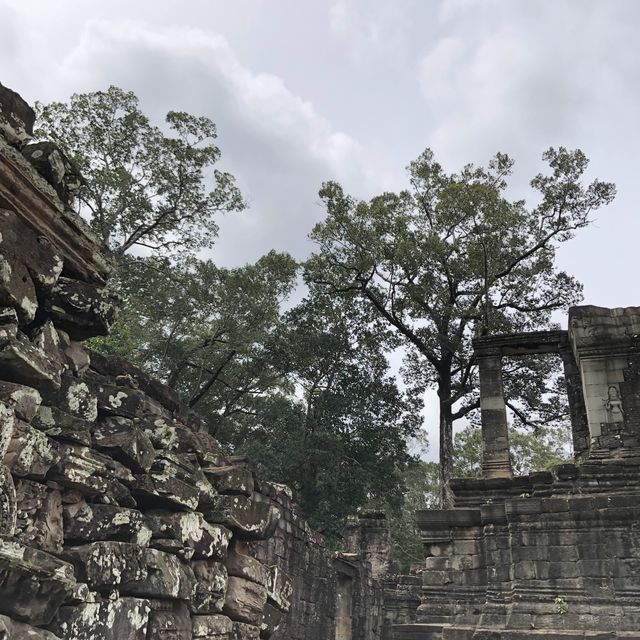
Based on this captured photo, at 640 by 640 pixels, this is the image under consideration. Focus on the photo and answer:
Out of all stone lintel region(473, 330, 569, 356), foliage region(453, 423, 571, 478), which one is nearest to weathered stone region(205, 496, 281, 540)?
stone lintel region(473, 330, 569, 356)

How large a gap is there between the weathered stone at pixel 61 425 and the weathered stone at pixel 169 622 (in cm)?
88

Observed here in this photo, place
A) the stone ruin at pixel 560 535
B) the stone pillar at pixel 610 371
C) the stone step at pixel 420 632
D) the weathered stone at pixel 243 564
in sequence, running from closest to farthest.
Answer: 1. the weathered stone at pixel 243 564
2. the stone ruin at pixel 560 535
3. the stone step at pixel 420 632
4. the stone pillar at pixel 610 371

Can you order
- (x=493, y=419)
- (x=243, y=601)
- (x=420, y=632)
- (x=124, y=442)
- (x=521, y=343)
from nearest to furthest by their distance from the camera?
(x=124, y=442)
(x=243, y=601)
(x=420, y=632)
(x=493, y=419)
(x=521, y=343)

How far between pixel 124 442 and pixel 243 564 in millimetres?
1312

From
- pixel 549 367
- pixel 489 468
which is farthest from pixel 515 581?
pixel 549 367

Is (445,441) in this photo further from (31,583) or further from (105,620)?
(31,583)

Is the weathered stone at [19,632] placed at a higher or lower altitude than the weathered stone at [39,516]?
lower

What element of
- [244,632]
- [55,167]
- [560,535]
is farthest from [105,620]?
[560,535]

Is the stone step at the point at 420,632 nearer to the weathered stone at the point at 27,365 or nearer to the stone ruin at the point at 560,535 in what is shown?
the stone ruin at the point at 560,535

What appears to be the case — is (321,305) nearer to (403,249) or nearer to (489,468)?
(403,249)

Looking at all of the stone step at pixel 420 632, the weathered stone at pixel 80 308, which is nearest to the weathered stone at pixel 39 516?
the weathered stone at pixel 80 308

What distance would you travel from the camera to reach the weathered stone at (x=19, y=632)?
2.00m

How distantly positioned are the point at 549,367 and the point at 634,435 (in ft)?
35.2

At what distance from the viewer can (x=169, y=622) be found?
2873mm
